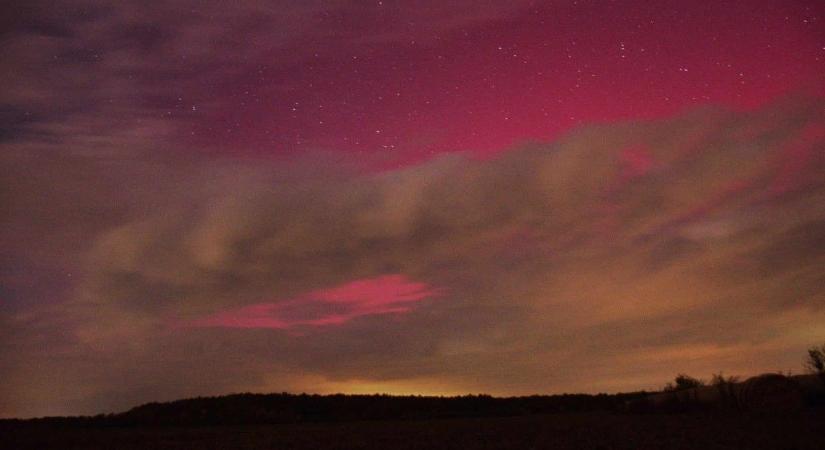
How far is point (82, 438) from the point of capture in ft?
61.1

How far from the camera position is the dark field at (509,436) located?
1379cm

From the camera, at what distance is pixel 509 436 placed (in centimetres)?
1605

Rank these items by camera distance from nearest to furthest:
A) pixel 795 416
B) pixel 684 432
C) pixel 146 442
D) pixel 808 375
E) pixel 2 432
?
pixel 684 432 → pixel 146 442 → pixel 795 416 → pixel 2 432 → pixel 808 375

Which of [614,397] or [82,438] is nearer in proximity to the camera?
[82,438]

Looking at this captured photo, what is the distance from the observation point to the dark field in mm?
13789

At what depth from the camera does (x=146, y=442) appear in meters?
16.9

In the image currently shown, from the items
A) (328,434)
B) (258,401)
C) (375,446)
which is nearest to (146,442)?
(328,434)

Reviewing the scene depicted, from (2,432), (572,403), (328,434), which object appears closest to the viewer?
(328,434)

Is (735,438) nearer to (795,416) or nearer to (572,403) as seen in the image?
(795,416)

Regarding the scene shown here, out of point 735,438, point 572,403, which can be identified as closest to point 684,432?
point 735,438

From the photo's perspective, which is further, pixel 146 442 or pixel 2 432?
pixel 2 432

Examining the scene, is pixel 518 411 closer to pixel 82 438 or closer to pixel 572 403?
pixel 572 403

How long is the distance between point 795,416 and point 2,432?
81.0 ft

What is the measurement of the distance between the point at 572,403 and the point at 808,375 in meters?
13.4
